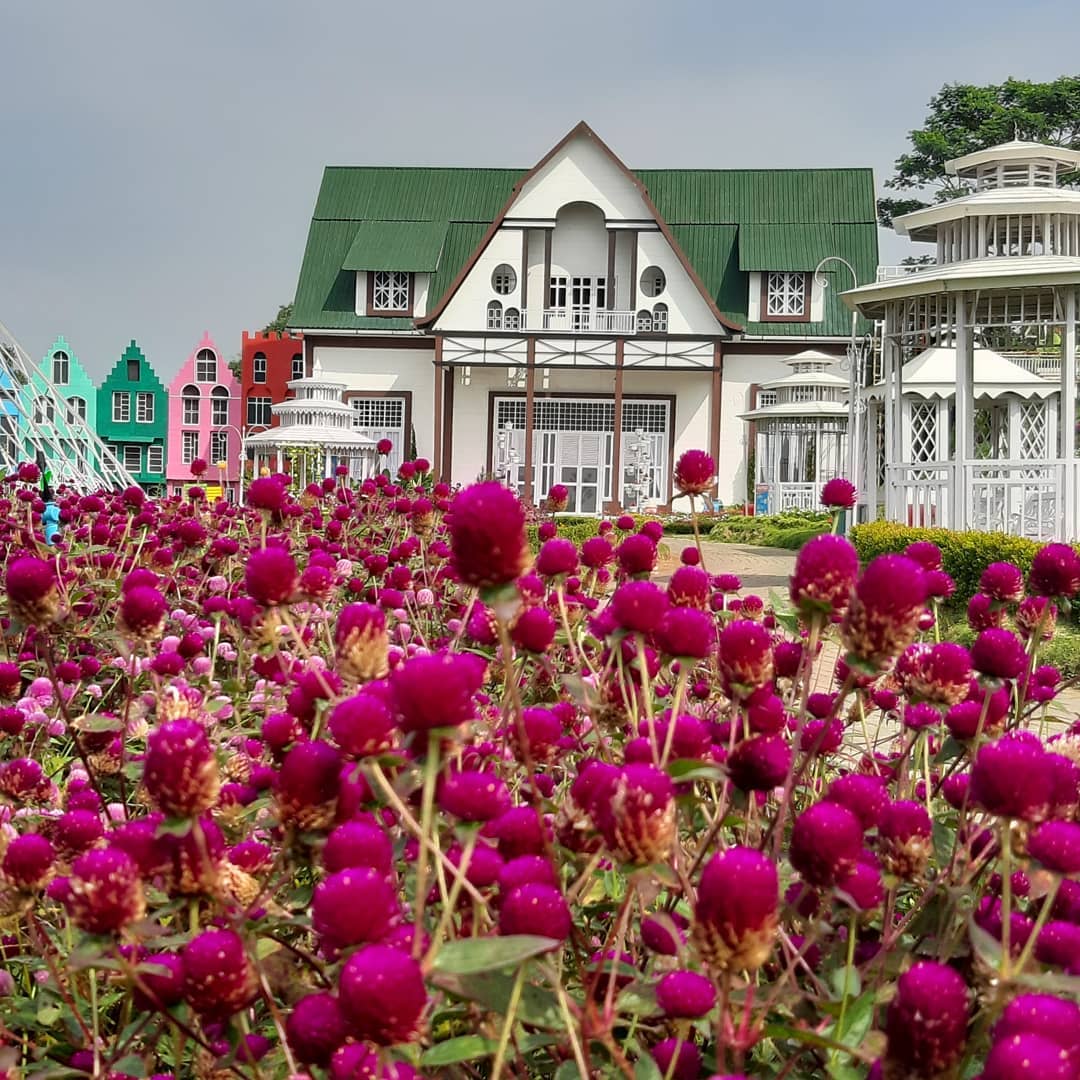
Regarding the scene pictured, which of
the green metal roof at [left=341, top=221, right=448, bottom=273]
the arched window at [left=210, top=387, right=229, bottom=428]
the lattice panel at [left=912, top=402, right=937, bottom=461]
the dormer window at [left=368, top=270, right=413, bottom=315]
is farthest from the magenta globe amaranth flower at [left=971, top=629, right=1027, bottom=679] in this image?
the arched window at [left=210, top=387, right=229, bottom=428]

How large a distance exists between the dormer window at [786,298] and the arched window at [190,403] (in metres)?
23.4

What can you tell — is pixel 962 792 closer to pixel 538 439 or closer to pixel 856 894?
pixel 856 894

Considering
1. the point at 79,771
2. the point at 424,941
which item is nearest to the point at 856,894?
the point at 424,941

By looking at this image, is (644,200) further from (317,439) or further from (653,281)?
(317,439)

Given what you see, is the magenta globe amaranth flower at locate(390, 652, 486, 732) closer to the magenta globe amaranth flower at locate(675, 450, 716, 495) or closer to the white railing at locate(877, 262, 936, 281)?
the magenta globe amaranth flower at locate(675, 450, 716, 495)

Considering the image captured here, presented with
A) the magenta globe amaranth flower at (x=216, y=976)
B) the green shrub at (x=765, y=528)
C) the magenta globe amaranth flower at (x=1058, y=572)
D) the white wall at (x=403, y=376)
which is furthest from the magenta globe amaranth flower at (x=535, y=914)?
the white wall at (x=403, y=376)

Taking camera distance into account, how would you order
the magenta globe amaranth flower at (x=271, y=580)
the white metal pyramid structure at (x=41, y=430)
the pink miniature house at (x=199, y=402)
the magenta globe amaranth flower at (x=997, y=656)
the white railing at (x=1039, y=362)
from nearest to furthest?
the magenta globe amaranth flower at (x=271, y=580)
the magenta globe amaranth flower at (x=997, y=656)
the white metal pyramid structure at (x=41, y=430)
the white railing at (x=1039, y=362)
the pink miniature house at (x=199, y=402)

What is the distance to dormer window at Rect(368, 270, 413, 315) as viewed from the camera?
31.4 metres

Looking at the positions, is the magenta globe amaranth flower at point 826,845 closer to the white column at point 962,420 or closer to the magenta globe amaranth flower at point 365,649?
the magenta globe amaranth flower at point 365,649

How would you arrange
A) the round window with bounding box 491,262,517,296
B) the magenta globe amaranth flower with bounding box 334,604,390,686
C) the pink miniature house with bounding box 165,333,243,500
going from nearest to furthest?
the magenta globe amaranth flower with bounding box 334,604,390,686 → the round window with bounding box 491,262,517,296 → the pink miniature house with bounding box 165,333,243,500

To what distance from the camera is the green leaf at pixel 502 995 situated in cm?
116

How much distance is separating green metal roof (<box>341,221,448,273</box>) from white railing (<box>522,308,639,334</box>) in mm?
3573

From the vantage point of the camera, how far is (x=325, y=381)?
29.2 metres

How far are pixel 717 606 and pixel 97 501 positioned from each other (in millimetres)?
3415
